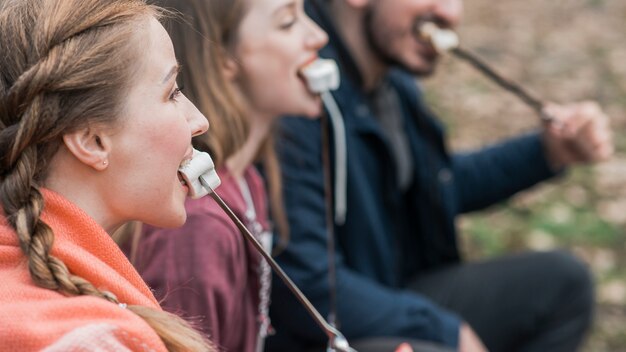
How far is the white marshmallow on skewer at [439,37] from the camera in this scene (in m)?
2.49

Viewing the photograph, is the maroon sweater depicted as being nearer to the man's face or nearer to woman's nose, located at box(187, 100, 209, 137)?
woman's nose, located at box(187, 100, 209, 137)

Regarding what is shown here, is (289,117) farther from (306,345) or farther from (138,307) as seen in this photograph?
(138,307)

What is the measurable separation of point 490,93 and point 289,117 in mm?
3262

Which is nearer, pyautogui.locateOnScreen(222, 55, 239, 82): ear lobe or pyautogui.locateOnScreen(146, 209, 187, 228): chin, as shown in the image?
pyautogui.locateOnScreen(146, 209, 187, 228): chin

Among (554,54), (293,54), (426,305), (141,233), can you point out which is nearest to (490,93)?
(554,54)

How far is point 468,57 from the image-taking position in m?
2.50

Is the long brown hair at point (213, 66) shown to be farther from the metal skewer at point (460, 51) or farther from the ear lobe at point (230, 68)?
the metal skewer at point (460, 51)

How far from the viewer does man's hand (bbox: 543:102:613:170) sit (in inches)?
98.6

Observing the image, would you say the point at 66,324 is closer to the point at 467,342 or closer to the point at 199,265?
the point at 199,265

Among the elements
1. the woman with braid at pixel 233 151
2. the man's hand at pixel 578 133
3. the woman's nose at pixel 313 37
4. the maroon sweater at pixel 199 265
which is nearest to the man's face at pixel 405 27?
the man's hand at pixel 578 133

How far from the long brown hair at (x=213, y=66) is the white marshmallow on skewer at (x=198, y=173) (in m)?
0.42

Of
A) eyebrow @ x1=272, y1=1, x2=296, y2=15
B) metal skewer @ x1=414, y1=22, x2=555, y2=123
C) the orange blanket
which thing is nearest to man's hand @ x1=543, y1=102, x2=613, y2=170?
metal skewer @ x1=414, y1=22, x2=555, y2=123

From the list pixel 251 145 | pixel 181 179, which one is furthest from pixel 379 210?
pixel 181 179

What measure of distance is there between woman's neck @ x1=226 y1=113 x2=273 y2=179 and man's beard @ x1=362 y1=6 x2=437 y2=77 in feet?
2.03
